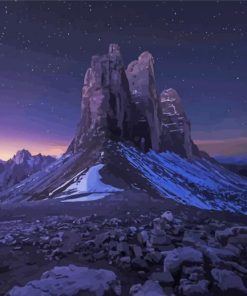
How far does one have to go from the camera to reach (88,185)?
78000mm

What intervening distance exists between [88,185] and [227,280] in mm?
66772

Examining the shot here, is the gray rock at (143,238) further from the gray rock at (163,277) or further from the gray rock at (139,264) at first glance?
the gray rock at (163,277)

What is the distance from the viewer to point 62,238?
66.2 ft

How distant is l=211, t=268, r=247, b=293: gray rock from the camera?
472 inches

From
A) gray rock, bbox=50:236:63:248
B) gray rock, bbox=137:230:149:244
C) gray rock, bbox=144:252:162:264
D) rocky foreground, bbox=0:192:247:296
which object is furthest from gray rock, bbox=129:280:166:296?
gray rock, bbox=50:236:63:248

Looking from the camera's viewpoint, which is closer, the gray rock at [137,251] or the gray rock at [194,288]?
the gray rock at [194,288]

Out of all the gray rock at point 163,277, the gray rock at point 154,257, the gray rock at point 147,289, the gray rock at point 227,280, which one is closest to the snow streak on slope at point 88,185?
the gray rock at point 154,257

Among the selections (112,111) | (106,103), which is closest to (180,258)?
(112,111)

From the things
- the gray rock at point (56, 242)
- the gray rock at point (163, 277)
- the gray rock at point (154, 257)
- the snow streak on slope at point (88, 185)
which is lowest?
the gray rock at point (163, 277)

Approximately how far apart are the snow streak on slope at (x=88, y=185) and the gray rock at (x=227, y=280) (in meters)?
61.2

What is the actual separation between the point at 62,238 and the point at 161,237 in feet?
21.4

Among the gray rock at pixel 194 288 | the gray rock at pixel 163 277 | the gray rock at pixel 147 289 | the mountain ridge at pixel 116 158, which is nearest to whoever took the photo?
the gray rock at pixel 147 289

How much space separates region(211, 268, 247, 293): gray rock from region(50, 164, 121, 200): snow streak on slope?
201ft

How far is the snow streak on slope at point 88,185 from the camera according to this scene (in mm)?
74750
